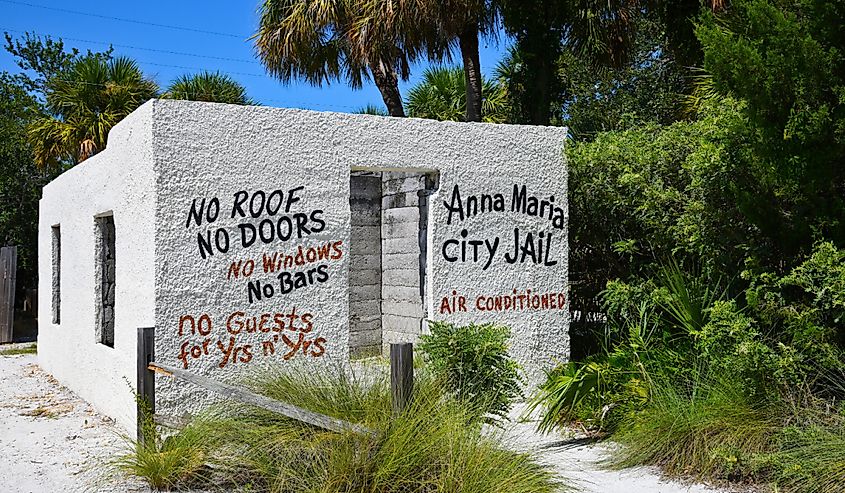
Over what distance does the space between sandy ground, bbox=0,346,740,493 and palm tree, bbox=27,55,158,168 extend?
776 centimetres

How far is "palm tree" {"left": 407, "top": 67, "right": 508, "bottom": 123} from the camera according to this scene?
19828 millimetres

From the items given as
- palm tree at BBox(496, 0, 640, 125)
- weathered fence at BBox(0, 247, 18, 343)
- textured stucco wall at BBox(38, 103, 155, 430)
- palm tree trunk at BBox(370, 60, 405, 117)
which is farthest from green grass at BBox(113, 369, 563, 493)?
weathered fence at BBox(0, 247, 18, 343)

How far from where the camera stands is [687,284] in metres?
7.74

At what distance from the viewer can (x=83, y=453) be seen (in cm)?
720

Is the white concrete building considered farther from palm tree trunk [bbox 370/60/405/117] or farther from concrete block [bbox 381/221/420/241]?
palm tree trunk [bbox 370/60/405/117]

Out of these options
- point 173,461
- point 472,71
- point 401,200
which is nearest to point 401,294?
point 401,200

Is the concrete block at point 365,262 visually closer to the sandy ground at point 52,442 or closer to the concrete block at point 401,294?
the concrete block at point 401,294

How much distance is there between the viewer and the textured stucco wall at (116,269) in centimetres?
730

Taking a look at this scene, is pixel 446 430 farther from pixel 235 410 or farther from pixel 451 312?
pixel 451 312

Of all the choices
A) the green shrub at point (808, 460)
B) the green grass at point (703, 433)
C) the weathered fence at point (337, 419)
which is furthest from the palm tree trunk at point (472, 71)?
the green shrub at point (808, 460)

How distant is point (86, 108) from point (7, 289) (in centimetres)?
395

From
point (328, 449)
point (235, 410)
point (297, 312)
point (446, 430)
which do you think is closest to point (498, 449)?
point (446, 430)

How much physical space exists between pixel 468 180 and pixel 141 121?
3.13 meters

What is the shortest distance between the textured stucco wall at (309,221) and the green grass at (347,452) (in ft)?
4.77
